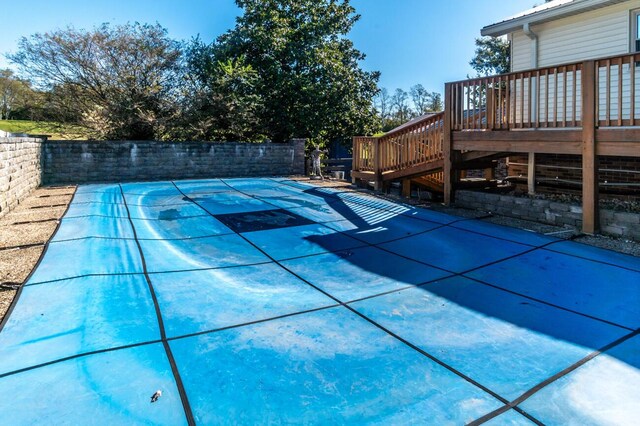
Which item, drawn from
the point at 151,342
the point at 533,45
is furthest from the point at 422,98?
the point at 151,342

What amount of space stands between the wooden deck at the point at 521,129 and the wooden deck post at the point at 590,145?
0.4 inches

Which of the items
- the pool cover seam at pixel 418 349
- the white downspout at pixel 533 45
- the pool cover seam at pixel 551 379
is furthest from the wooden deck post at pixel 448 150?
the pool cover seam at pixel 551 379

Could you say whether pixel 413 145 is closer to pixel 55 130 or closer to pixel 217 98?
pixel 217 98

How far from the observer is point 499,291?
3.50 meters

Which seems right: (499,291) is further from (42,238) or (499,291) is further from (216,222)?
(42,238)

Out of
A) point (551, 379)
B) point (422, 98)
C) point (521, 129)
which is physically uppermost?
point (422, 98)

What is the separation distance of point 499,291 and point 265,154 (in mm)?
10091

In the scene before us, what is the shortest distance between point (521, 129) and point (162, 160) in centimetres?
943

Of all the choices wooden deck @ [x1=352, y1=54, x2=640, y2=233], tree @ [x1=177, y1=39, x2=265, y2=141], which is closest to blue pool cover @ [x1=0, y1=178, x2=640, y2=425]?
wooden deck @ [x1=352, y1=54, x2=640, y2=233]

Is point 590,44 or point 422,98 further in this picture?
point 422,98

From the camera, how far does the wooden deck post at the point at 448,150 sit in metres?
7.05

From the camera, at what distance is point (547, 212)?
19.0ft

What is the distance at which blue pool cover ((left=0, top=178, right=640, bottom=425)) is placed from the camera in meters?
2.00

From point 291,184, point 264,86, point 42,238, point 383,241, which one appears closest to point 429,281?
point 383,241
